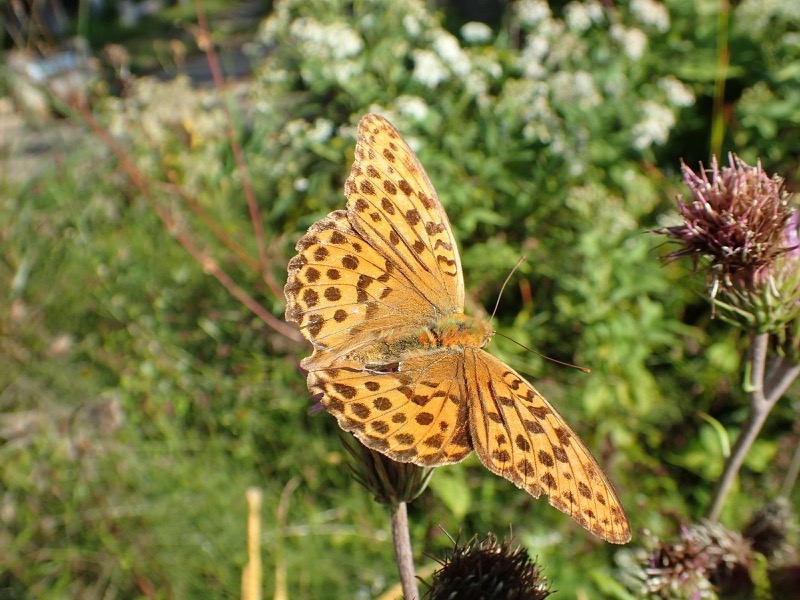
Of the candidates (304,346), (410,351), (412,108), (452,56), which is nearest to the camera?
(410,351)

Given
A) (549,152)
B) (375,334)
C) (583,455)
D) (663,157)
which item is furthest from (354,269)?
(663,157)

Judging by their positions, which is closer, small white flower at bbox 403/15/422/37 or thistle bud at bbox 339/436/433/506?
thistle bud at bbox 339/436/433/506

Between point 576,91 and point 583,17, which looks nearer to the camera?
point 576,91

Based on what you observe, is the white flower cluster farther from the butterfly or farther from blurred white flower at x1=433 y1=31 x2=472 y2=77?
the butterfly

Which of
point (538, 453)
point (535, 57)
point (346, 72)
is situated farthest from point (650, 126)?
point (538, 453)

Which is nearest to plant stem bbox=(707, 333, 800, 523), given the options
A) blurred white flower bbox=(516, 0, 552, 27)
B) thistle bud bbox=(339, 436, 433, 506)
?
thistle bud bbox=(339, 436, 433, 506)

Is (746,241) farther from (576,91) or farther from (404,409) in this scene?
(576,91)
